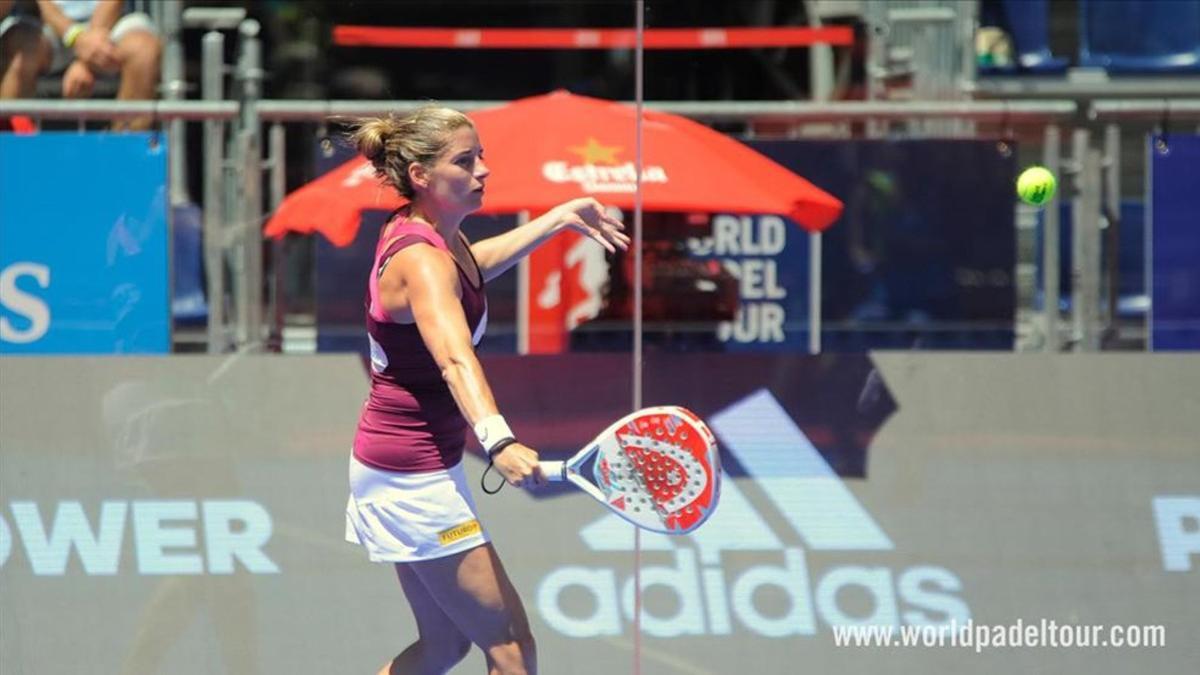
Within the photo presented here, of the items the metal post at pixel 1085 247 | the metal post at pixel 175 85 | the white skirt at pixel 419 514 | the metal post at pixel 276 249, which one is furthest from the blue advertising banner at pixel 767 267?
the white skirt at pixel 419 514

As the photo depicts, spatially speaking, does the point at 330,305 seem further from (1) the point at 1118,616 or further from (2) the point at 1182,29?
(2) the point at 1182,29

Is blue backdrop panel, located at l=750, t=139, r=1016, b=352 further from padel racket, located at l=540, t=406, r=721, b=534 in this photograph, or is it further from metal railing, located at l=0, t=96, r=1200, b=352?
padel racket, located at l=540, t=406, r=721, b=534

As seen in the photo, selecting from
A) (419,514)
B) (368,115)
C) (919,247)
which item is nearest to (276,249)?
(368,115)

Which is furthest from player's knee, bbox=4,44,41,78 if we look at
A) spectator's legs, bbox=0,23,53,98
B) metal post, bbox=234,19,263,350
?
metal post, bbox=234,19,263,350

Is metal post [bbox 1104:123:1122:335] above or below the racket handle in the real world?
above

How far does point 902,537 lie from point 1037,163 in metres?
1.86

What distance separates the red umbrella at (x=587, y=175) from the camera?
6.11 m

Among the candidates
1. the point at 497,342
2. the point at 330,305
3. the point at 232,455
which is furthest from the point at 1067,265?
the point at 232,455

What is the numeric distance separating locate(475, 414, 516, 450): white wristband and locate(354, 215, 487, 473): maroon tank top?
15.8 inches

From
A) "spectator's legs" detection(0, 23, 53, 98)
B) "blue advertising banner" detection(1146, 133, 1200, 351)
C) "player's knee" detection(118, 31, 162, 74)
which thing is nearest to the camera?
"blue advertising banner" detection(1146, 133, 1200, 351)

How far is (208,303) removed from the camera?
22.1 feet

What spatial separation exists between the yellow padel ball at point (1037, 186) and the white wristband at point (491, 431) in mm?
3591

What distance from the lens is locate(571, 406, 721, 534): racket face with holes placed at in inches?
159

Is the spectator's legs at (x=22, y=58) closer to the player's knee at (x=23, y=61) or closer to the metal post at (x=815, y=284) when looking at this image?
the player's knee at (x=23, y=61)
